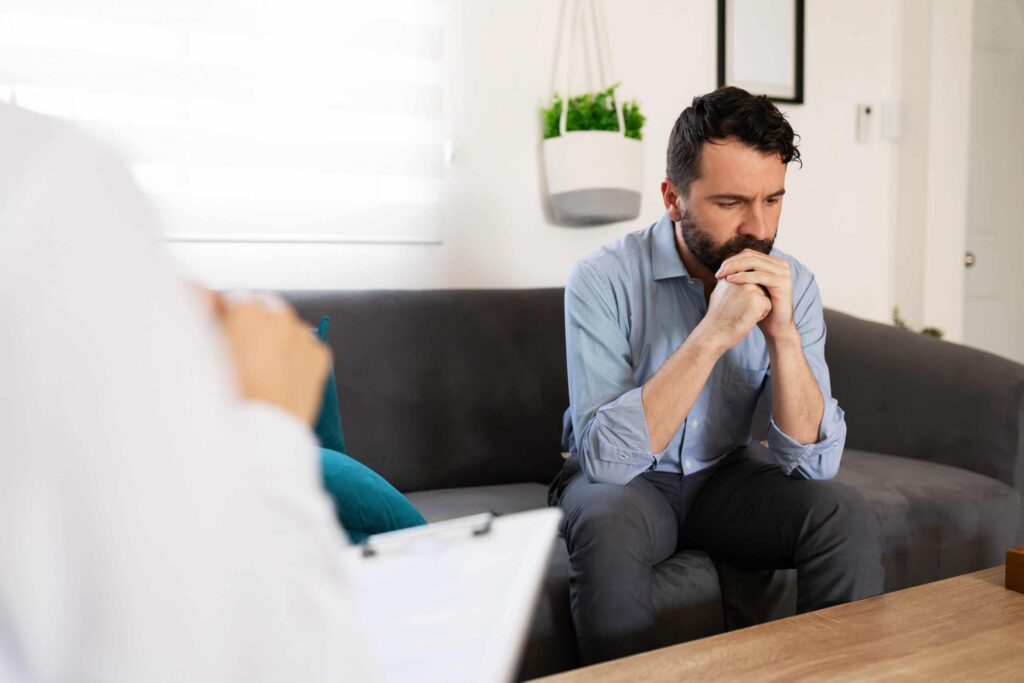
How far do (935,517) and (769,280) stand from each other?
739 mm

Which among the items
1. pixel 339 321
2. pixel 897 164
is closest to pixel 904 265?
pixel 897 164

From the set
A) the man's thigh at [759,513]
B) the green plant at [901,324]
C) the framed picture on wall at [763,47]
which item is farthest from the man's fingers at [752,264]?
the green plant at [901,324]

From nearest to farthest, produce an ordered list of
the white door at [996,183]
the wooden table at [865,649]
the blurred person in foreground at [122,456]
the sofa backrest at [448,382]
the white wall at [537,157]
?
the blurred person in foreground at [122,456], the wooden table at [865,649], the sofa backrest at [448,382], the white wall at [537,157], the white door at [996,183]

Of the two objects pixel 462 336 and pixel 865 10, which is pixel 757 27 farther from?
pixel 462 336

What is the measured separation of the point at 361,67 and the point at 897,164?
6.73 feet

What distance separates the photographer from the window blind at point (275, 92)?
1643 mm

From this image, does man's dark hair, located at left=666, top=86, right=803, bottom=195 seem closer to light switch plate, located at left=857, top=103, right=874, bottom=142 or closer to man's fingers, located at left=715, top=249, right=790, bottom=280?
man's fingers, located at left=715, top=249, right=790, bottom=280

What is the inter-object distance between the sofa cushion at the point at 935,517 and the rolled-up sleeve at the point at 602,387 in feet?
1.92

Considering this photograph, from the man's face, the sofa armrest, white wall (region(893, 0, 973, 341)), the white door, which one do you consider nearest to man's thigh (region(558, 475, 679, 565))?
the man's face

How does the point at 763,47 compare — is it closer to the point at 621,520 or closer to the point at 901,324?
the point at 901,324

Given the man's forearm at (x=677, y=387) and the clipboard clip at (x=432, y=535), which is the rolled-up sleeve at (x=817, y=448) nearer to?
the man's forearm at (x=677, y=387)

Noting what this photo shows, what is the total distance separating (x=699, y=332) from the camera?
→ 4.43ft

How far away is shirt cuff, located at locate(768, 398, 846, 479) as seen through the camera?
1.42 meters

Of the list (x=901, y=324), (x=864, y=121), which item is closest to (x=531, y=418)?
(x=901, y=324)
